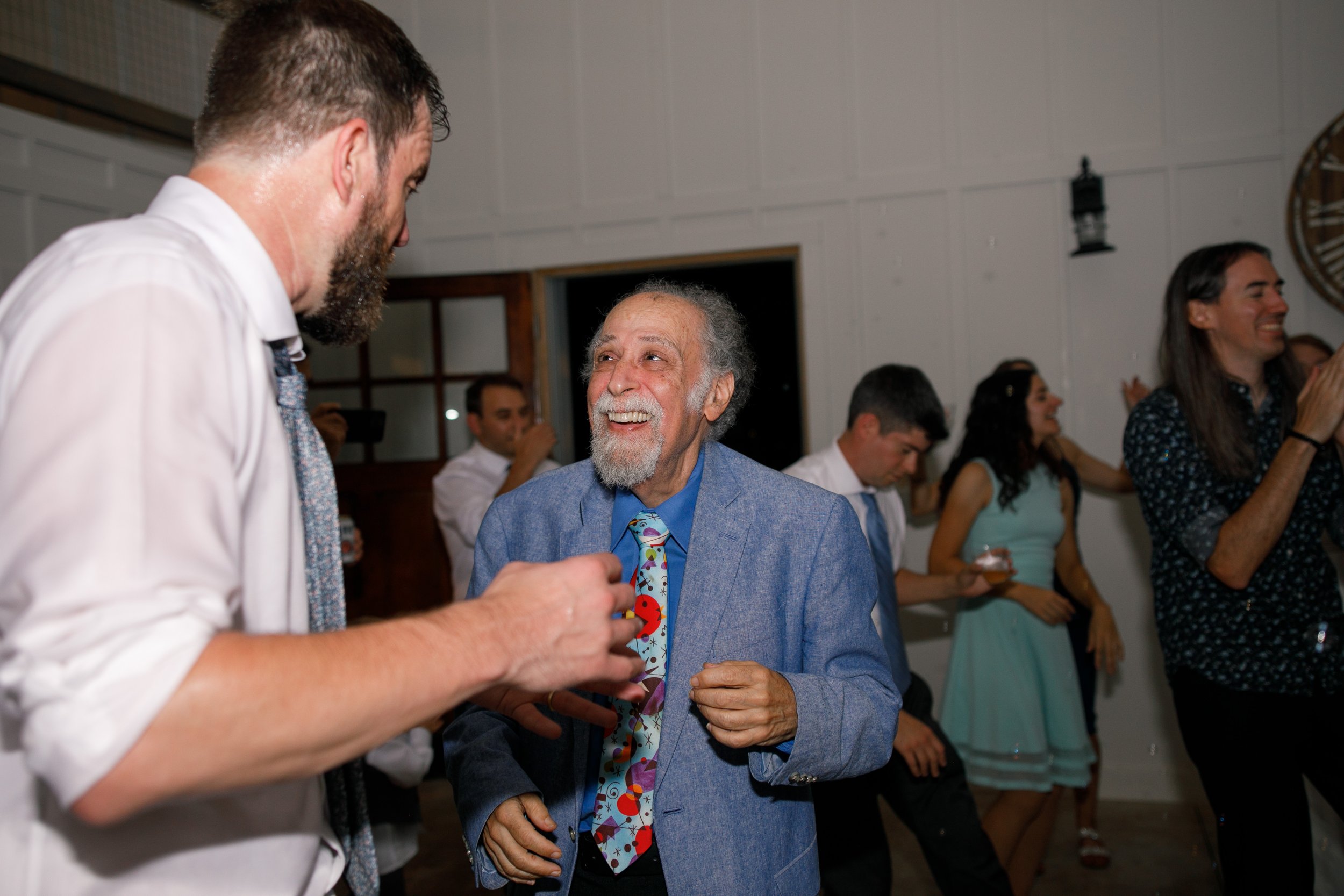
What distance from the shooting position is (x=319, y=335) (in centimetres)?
107

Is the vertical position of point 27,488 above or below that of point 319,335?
below

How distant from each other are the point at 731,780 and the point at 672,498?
525 mm

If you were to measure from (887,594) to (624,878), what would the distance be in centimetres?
146

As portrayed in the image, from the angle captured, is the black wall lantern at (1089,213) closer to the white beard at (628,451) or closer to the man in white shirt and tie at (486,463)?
the man in white shirt and tie at (486,463)

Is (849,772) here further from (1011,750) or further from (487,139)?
(487,139)

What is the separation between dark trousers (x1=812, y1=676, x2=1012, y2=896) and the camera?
2.57 meters

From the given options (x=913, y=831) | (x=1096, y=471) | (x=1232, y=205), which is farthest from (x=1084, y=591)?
(x=1232, y=205)

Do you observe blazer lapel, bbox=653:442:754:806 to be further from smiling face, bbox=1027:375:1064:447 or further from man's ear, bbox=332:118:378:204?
smiling face, bbox=1027:375:1064:447

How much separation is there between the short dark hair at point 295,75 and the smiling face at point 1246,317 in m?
2.18

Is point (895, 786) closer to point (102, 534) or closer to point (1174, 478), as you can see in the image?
point (1174, 478)

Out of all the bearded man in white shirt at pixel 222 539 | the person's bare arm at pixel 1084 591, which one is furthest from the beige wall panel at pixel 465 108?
the bearded man in white shirt at pixel 222 539

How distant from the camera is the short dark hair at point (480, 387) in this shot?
4457mm

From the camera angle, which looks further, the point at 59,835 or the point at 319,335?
the point at 319,335

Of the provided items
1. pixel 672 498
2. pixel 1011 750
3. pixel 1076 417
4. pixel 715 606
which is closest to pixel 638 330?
pixel 672 498
